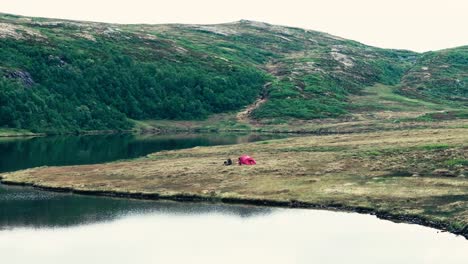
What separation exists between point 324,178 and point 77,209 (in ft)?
141

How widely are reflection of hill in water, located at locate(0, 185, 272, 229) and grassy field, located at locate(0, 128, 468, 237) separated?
15.7 ft

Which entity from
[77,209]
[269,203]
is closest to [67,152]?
[77,209]

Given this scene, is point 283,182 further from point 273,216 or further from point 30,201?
point 30,201

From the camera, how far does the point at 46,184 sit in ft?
368

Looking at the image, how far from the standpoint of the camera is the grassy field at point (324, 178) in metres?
86.4

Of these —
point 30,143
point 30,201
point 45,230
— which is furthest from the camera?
point 30,143

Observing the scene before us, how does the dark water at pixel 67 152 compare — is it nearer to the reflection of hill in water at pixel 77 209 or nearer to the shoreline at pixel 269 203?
the shoreline at pixel 269 203

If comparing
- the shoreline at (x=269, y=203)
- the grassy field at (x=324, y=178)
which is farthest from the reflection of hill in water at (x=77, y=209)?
the grassy field at (x=324, y=178)

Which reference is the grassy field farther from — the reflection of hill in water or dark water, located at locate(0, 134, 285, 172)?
dark water, located at locate(0, 134, 285, 172)

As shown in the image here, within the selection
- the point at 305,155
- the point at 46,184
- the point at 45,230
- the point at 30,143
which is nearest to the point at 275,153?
the point at 305,155

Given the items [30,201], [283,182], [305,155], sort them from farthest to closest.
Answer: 1. [305,155]
2. [283,182]
3. [30,201]

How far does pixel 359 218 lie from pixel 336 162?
122 feet

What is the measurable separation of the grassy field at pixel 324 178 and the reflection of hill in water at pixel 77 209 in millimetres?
4788

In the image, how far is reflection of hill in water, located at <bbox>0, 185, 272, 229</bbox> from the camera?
84.1 meters
